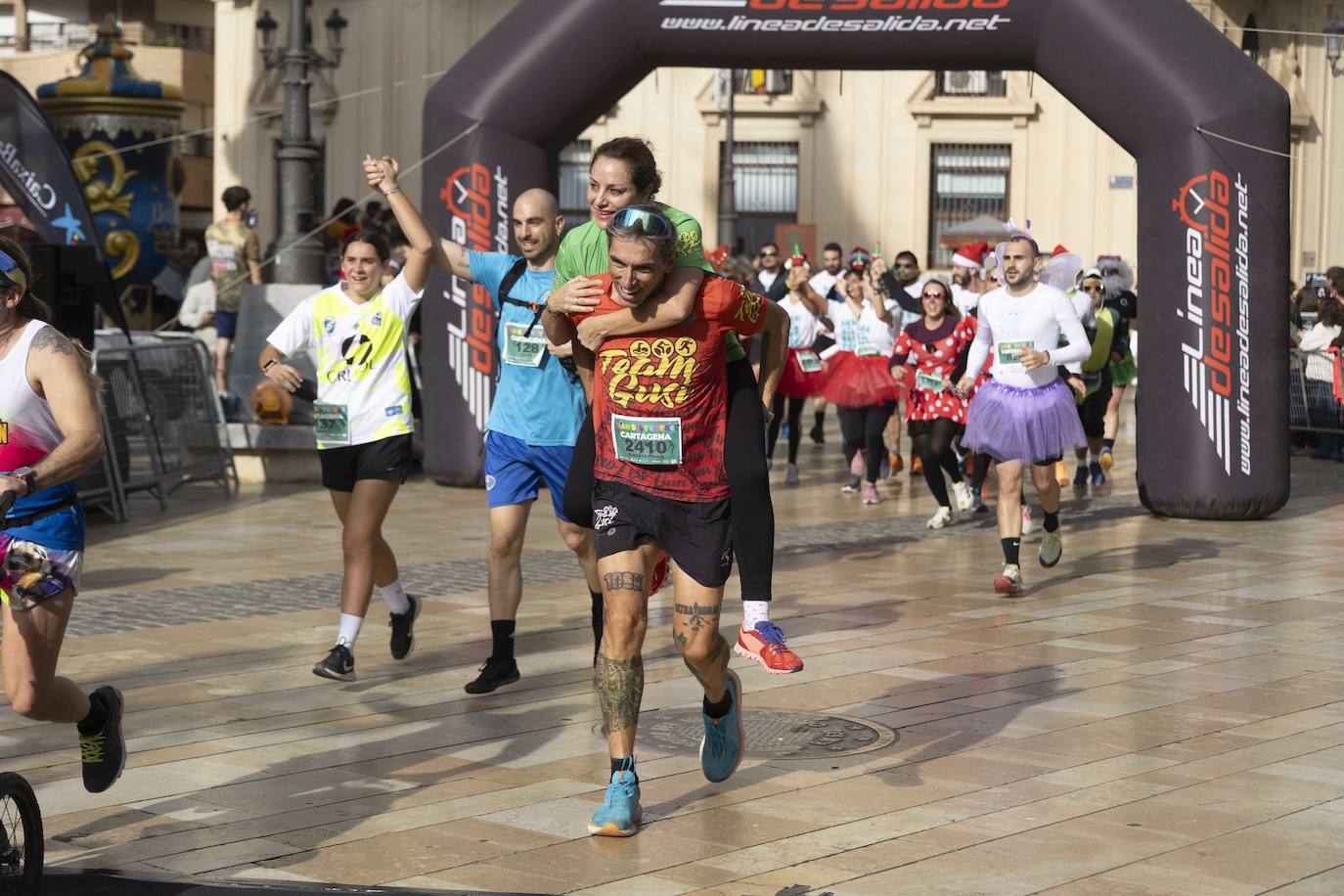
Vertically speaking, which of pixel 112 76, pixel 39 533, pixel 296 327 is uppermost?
pixel 112 76

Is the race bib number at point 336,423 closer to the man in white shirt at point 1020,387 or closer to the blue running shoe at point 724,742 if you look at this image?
the blue running shoe at point 724,742

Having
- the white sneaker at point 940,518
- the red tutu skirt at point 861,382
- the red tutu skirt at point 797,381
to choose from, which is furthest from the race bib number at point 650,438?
the red tutu skirt at point 797,381

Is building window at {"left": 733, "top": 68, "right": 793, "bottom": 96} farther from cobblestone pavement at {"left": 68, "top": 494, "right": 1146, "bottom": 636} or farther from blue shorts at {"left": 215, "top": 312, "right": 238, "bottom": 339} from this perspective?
cobblestone pavement at {"left": 68, "top": 494, "right": 1146, "bottom": 636}

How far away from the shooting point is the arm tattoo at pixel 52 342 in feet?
17.7

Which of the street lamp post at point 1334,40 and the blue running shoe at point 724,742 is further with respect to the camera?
the street lamp post at point 1334,40

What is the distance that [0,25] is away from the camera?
5644cm

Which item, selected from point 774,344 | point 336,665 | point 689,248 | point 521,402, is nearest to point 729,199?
point 521,402

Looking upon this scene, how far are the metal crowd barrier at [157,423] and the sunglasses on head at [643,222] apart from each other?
813 centimetres

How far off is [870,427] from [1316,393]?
6.26 metres

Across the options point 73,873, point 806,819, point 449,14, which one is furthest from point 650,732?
point 449,14

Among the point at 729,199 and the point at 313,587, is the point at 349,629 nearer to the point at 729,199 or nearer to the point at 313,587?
the point at 313,587

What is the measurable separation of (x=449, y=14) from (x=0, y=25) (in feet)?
81.2

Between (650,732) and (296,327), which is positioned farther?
(296,327)

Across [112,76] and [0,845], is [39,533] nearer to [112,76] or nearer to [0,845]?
[0,845]
